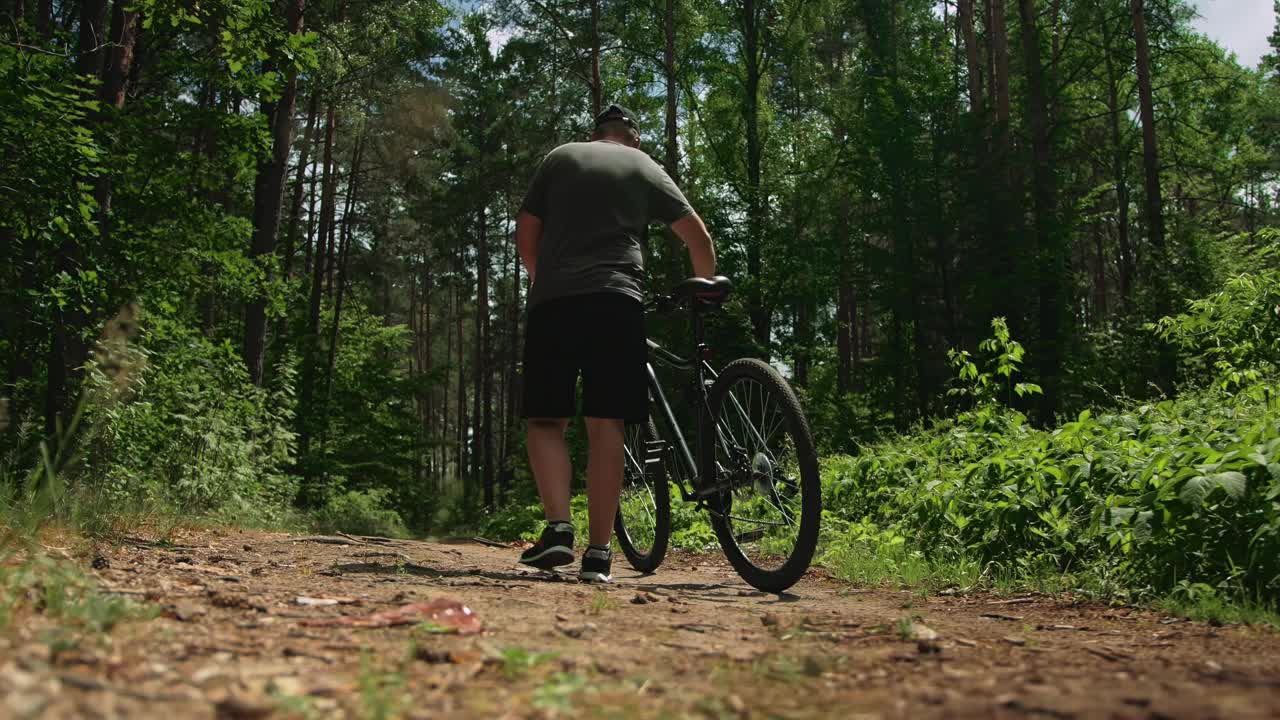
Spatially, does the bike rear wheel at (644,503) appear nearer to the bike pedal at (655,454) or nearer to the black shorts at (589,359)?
the bike pedal at (655,454)

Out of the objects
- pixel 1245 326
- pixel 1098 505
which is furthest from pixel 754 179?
pixel 1098 505

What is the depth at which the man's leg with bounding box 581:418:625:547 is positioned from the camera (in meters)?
3.96

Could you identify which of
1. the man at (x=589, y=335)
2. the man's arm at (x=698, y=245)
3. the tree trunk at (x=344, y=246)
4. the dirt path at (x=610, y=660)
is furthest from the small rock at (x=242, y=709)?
the tree trunk at (x=344, y=246)

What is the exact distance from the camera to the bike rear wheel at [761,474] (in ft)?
12.4

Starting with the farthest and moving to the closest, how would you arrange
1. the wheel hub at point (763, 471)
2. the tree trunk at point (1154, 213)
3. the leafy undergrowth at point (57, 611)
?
1. the tree trunk at point (1154, 213)
2. the wheel hub at point (763, 471)
3. the leafy undergrowth at point (57, 611)

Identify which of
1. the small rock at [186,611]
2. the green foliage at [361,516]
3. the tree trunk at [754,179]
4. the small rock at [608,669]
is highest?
the tree trunk at [754,179]

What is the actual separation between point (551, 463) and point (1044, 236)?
16.9 m

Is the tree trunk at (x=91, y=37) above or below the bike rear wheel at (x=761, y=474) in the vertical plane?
above

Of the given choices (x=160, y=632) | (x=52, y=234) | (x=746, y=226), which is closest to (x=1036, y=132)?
(x=746, y=226)

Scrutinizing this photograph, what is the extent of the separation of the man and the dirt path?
0.61 m

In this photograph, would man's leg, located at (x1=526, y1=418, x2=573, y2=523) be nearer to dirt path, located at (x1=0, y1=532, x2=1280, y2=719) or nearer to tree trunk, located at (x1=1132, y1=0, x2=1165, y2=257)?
dirt path, located at (x1=0, y1=532, x2=1280, y2=719)

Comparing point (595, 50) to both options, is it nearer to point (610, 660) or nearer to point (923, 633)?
point (923, 633)

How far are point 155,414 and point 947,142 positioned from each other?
1705cm

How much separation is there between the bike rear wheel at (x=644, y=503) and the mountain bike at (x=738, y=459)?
0.03 feet
